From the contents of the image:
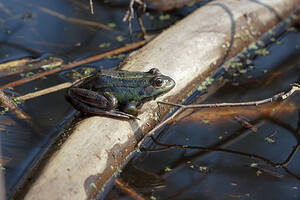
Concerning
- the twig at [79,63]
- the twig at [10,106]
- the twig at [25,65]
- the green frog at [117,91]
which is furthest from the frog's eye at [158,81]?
the twig at [25,65]

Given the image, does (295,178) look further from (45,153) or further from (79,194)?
(45,153)

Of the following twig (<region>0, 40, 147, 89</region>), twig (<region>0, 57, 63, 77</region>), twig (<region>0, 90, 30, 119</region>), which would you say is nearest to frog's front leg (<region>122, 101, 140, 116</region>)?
twig (<region>0, 90, 30, 119</region>)

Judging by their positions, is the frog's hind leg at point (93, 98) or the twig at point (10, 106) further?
the twig at point (10, 106)

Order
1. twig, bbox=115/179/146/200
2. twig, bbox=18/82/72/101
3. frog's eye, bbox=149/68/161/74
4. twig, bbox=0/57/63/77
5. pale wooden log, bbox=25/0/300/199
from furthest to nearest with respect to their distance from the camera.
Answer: twig, bbox=0/57/63/77
twig, bbox=18/82/72/101
frog's eye, bbox=149/68/161/74
twig, bbox=115/179/146/200
pale wooden log, bbox=25/0/300/199

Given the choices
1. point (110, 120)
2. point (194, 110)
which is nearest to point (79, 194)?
point (110, 120)

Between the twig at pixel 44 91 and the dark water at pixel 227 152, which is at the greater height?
the twig at pixel 44 91

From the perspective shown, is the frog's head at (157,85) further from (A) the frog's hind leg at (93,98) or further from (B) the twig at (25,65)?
(B) the twig at (25,65)

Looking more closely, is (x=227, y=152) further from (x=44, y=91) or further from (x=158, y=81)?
(x=44, y=91)

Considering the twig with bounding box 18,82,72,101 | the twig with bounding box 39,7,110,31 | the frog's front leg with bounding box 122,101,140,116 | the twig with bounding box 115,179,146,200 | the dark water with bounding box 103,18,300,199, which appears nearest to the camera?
the twig with bounding box 115,179,146,200

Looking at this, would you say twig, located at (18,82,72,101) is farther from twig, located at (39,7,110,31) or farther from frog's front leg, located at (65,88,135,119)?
twig, located at (39,7,110,31)
